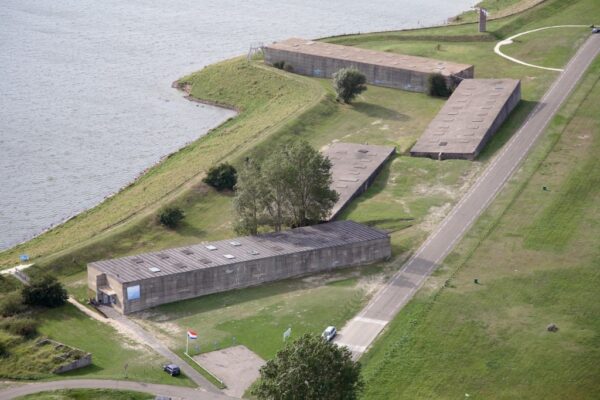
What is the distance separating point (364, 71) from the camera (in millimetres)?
165500

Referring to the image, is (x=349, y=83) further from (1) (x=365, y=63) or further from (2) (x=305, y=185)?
(2) (x=305, y=185)

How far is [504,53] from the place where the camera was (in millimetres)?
175375

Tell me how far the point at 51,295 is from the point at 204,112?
72.2 metres

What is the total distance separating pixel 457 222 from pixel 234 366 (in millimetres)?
38837

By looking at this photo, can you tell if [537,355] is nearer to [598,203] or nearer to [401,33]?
[598,203]

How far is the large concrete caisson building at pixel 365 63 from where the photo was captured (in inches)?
6393

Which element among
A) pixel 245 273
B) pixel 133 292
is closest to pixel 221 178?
pixel 245 273

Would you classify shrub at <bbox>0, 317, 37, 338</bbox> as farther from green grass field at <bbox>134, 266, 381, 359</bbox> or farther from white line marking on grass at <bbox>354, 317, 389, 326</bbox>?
white line marking on grass at <bbox>354, 317, 389, 326</bbox>

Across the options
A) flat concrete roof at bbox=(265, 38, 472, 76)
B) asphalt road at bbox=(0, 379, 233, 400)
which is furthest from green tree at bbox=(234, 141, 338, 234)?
flat concrete roof at bbox=(265, 38, 472, 76)

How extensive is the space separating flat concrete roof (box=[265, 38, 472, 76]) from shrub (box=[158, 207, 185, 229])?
56.0 metres

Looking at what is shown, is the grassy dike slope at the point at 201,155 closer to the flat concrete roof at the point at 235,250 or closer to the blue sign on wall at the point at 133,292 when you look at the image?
the flat concrete roof at the point at 235,250

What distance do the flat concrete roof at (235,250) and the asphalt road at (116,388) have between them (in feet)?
48.1

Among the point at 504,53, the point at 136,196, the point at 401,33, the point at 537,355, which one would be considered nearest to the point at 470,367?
the point at 537,355

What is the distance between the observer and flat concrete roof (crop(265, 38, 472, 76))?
536 ft
